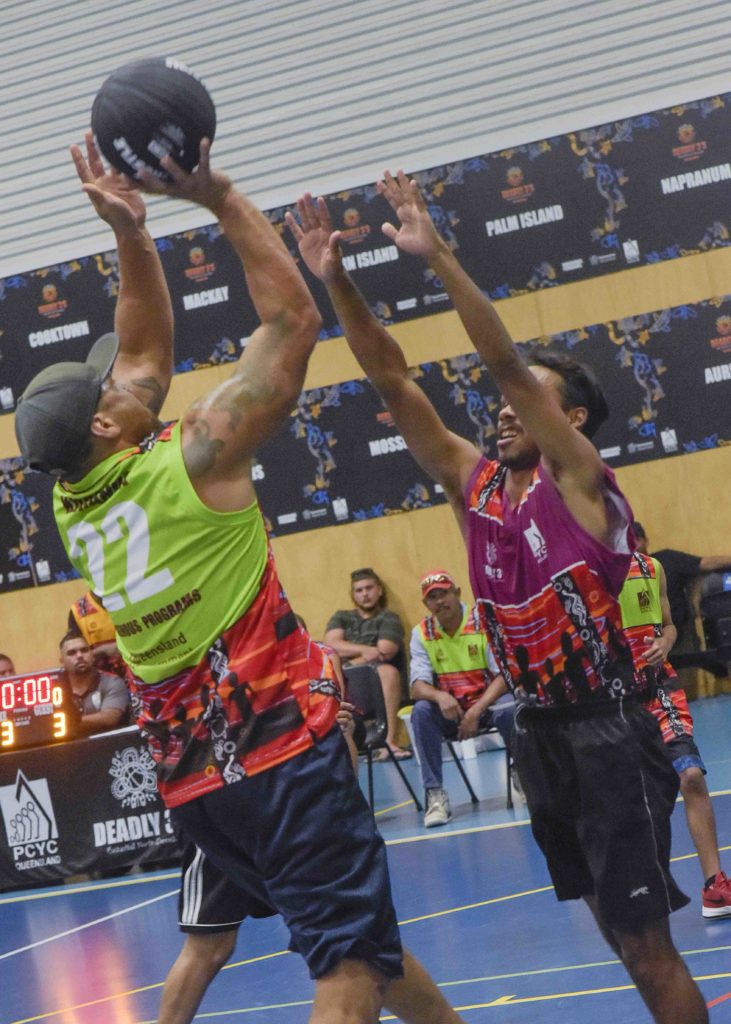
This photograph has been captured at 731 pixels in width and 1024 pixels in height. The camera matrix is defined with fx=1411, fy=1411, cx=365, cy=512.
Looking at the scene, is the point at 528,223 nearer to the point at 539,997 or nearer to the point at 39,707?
the point at 39,707

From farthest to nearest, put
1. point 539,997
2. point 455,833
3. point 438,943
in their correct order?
point 455,833
point 438,943
point 539,997

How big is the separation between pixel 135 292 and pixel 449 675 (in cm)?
642

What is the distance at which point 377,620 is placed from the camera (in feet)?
41.1

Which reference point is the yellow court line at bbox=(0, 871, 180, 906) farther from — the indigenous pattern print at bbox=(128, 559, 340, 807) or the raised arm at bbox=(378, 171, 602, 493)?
the raised arm at bbox=(378, 171, 602, 493)

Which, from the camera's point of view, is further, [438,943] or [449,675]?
[449,675]

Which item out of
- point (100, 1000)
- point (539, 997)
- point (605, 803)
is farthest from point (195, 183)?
point (100, 1000)

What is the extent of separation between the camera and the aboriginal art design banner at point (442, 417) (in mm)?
12219

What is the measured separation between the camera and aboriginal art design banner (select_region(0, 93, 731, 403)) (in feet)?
40.1

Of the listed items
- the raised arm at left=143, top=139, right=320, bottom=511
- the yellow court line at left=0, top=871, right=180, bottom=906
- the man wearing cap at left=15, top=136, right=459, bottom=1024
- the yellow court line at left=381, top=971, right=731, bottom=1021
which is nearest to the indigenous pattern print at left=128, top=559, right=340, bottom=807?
the man wearing cap at left=15, top=136, right=459, bottom=1024

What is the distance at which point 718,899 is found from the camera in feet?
18.4

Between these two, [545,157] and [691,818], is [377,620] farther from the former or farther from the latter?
[691,818]

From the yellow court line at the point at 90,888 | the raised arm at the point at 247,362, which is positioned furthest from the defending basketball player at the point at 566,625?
the yellow court line at the point at 90,888

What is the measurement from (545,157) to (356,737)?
19.8 feet

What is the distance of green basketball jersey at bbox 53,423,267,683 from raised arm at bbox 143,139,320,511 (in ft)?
0.18
